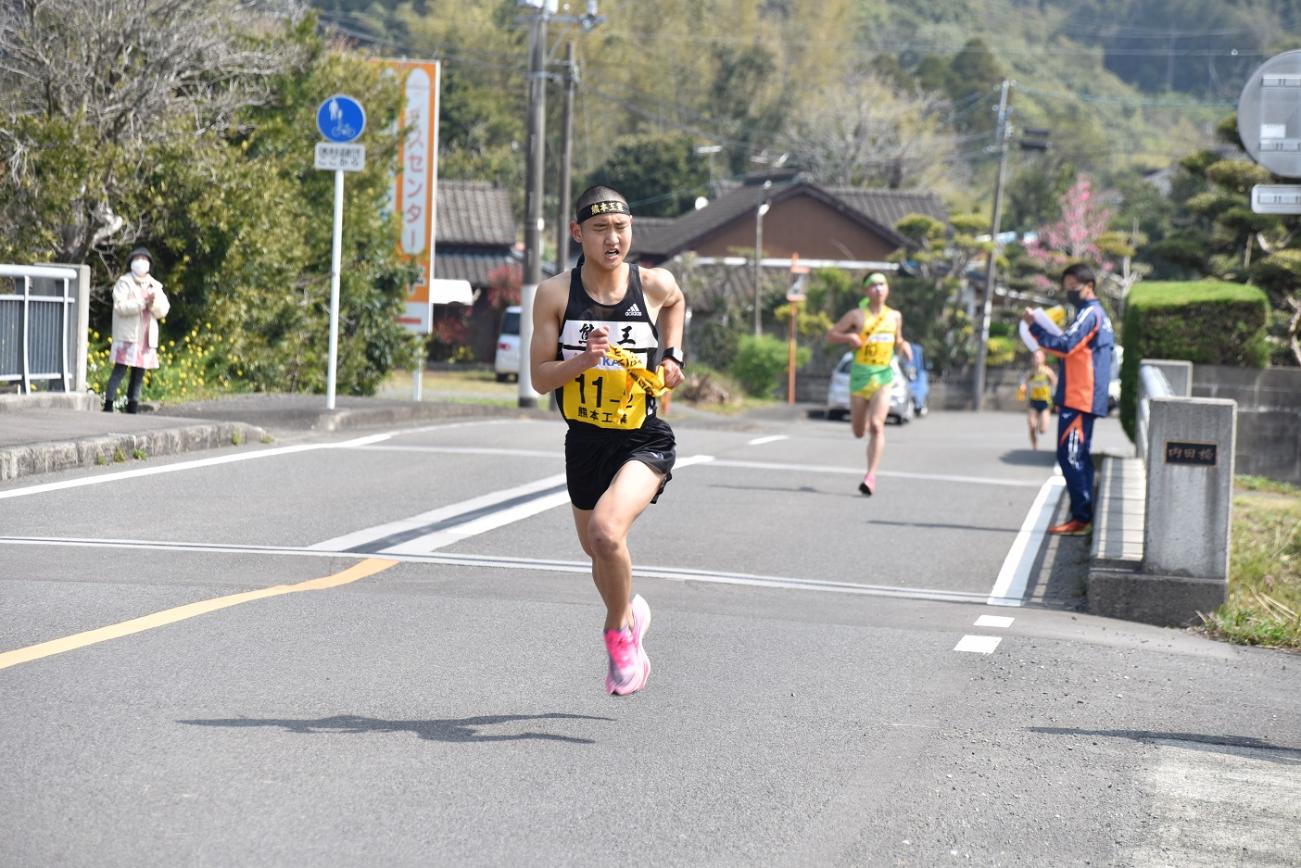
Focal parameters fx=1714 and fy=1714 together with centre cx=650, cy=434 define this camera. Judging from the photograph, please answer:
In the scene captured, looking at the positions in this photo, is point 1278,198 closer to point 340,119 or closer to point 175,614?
point 175,614

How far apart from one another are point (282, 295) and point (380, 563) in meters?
13.5

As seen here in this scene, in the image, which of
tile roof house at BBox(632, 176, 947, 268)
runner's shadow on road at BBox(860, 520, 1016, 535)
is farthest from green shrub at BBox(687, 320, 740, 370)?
runner's shadow on road at BBox(860, 520, 1016, 535)

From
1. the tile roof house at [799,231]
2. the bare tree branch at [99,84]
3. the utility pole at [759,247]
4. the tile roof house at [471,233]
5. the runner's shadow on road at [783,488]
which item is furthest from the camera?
the tile roof house at [799,231]

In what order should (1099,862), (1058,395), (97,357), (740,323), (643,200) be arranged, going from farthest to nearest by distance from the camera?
(643,200)
(740,323)
(97,357)
(1058,395)
(1099,862)

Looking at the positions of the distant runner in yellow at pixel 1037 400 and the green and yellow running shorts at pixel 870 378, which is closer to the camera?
the green and yellow running shorts at pixel 870 378

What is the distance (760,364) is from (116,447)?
1324 inches

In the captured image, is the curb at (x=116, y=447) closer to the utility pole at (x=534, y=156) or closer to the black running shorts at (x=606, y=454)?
the black running shorts at (x=606, y=454)

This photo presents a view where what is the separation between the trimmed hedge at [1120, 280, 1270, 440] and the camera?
2266 cm

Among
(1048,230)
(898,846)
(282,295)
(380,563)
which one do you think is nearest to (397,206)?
(282,295)

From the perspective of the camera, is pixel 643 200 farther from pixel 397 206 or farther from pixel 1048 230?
pixel 397 206

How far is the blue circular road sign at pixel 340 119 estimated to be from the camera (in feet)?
61.6

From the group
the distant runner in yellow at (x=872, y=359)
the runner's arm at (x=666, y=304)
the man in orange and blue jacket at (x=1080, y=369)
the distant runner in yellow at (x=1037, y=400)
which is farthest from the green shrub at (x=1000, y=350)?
the runner's arm at (x=666, y=304)

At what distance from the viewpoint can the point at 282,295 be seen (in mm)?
22344

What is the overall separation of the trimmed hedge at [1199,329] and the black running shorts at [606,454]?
56.6 ft
